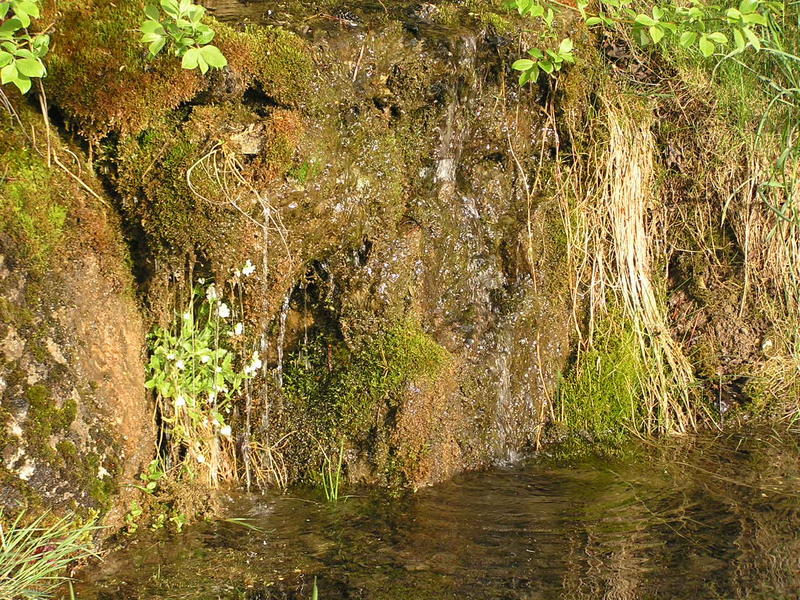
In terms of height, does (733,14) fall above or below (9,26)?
above

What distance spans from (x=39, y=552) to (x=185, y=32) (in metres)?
2.02

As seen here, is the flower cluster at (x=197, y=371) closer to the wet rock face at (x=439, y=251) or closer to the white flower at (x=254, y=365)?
the white flower at (x=254, y=365)

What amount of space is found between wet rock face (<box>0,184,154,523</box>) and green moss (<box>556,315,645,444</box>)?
240 cm

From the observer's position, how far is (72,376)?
3.41 meters

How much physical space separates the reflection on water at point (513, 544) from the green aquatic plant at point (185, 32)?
1.94m

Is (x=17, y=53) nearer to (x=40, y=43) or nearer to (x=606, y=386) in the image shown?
(x=40, y=43)

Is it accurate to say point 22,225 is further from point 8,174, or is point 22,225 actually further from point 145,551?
point 145,551

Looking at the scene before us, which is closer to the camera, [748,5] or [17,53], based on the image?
[17,53]

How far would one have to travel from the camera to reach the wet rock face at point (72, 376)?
3193 mm

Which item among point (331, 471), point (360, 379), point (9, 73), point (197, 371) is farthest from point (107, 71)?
point (331, 471)

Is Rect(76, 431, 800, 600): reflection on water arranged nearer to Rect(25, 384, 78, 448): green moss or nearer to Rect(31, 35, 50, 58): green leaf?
Rect(25, 384, 78, 448): green moss

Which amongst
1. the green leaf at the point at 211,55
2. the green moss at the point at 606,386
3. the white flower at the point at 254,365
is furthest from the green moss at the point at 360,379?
the green leaf at the point at 211,55

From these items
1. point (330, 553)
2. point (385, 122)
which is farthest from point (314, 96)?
point (330, 553)

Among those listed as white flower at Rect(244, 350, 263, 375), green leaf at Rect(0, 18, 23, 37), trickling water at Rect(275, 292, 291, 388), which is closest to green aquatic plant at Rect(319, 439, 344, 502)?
trickling water at Rect(275, 292, 291, 388)
